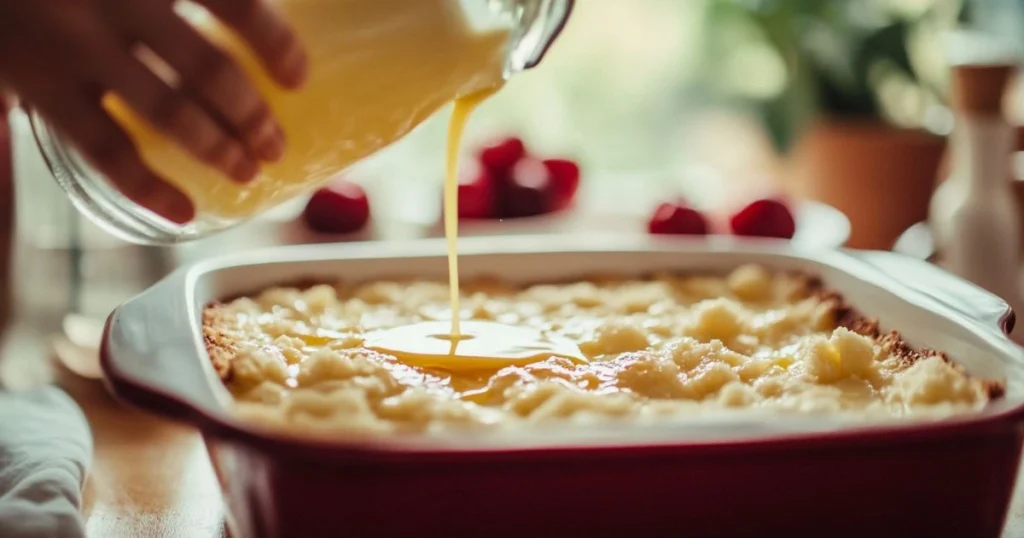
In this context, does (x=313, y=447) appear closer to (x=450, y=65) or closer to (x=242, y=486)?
(x=242, y=486)

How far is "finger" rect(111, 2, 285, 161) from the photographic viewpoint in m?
0.64

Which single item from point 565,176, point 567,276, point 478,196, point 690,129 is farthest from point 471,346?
point 690,129

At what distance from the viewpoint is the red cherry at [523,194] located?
169 centimetres

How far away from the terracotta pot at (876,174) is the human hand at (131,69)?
4.47 ft

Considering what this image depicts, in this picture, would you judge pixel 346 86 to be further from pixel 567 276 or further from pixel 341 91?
pixel 567 276

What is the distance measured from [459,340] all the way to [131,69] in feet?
1.53

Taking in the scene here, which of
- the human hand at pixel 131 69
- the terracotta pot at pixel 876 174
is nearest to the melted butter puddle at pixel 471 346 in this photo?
the human hand at pixel 131 69

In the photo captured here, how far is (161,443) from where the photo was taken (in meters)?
1.06

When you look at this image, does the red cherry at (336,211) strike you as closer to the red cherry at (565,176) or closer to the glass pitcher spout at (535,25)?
the red cherry at (565,176)

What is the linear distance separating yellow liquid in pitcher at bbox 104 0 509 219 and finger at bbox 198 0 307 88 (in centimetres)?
12

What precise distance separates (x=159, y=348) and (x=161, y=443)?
302 millimetres

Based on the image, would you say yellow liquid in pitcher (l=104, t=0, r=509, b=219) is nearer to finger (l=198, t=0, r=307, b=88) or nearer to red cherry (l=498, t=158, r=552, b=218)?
finger (l=198, t=0, r=307, b=88)

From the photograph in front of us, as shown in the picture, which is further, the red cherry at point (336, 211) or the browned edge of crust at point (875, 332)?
the red cherry at point (336, 211)

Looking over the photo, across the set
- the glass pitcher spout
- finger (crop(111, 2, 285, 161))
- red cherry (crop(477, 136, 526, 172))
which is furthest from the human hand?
red cherry (crop(477, 136, 526, 172))
